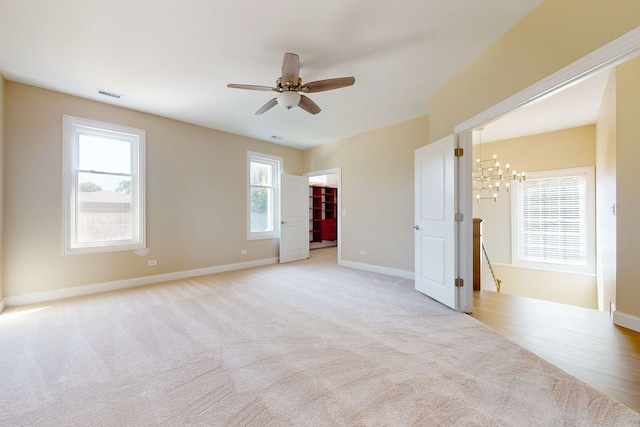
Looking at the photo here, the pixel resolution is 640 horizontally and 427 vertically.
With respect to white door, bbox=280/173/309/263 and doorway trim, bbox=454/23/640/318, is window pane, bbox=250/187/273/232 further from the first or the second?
doorway trim, bbox=454/23/640/318

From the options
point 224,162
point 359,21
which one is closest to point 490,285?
point 359,21

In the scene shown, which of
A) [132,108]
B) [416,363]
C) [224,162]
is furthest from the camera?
[224,162]

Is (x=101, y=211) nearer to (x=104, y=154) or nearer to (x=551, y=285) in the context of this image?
(x=104, y=154)

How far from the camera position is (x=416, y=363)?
6.50 ft

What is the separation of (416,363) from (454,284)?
4.58 ft

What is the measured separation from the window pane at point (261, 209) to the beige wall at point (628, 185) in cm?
550

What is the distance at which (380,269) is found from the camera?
500 centimetres

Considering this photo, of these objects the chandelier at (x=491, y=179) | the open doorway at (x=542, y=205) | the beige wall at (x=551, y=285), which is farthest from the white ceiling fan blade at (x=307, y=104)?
the beige wall at (x=551, y=285)

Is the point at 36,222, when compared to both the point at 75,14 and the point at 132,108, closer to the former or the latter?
the point at 132,108

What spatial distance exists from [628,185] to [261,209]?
5.60 metres

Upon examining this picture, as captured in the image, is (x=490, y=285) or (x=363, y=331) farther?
(x=490, y=285)

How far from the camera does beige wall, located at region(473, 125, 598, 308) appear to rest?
16.0ft

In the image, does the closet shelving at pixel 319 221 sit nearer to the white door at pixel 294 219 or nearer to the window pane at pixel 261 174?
the white door at pixel 294 219

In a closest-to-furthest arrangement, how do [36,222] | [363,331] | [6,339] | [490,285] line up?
[6,339], [363,331], [36,222], [490,285]
